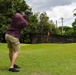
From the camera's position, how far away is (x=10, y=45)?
9.46m

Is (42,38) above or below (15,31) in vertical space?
below

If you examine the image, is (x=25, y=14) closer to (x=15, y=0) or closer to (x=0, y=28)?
(x=0, y=28)

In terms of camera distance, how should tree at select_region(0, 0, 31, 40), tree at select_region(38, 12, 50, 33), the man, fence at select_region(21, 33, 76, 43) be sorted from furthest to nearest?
tree at select_region(38, 12, 50, 33), tree at select_region(0, 0, 31, 40), fence at select_region(21, 33, 76, 43), the man

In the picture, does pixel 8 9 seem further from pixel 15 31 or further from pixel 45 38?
pixel 15 31

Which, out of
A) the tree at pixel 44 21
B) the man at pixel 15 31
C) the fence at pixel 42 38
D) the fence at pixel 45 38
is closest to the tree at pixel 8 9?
the fence at pixel 42 38

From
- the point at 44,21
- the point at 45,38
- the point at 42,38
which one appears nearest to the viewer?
the point at 45,38

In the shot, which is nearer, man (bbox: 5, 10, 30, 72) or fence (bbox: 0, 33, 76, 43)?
man (bbox: 5, 10, 30, 72)

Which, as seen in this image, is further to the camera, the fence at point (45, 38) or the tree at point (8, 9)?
the tree at point (8, 9)

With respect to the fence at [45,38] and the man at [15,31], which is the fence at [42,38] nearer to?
the fence at [45,38]

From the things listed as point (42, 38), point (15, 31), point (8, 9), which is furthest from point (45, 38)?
point (15, 31)

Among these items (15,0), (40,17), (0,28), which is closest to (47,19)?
(40,17)

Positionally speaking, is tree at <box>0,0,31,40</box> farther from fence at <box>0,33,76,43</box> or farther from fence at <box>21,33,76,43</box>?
fence at <box>21,33,76,43</box>

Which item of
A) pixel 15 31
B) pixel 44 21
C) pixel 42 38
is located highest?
pixel 44 21

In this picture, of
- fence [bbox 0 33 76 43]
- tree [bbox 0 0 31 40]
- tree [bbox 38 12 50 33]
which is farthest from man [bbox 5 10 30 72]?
tree [bbox 38 12 50 33]
